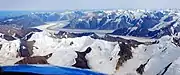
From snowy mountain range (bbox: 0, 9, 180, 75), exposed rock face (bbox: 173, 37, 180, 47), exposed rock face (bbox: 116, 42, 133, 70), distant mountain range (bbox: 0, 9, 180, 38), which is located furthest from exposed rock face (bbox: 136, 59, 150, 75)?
distant mountain range (bbox: 0, 9, 180, 38)

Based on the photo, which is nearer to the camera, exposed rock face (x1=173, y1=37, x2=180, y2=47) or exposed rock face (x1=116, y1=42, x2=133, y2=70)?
exposed rock face (x1=173, y1=37, x2=180, y2=47)

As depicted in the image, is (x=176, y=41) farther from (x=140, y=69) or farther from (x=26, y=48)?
(x=26, y=48)

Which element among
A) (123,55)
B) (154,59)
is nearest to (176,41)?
(154,59)

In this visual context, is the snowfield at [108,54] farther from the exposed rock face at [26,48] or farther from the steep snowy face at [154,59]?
the exposed rock face at [26,48]

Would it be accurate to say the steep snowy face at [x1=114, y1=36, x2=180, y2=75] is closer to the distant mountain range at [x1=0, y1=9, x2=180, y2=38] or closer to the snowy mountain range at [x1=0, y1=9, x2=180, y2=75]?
the snowy mountain range at [x1=0, y1=9, x2=180, y2=75]

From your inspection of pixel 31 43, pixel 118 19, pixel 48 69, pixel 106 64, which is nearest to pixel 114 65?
pixel 106 64

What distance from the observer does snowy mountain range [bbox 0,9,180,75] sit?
6801 mm

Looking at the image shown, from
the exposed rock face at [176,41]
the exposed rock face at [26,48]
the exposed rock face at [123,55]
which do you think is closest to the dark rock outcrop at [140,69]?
the exposed rock face at [123,55]

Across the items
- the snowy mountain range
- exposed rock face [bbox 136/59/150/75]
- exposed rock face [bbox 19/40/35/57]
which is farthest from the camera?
exposed rock face [bbox 19/40/35/57]

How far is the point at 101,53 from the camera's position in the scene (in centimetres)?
915

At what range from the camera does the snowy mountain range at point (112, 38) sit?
268 inches

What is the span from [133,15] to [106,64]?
1804 millimetres

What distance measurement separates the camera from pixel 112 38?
24.2 feet

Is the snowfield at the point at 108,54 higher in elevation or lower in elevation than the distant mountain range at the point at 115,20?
lower
